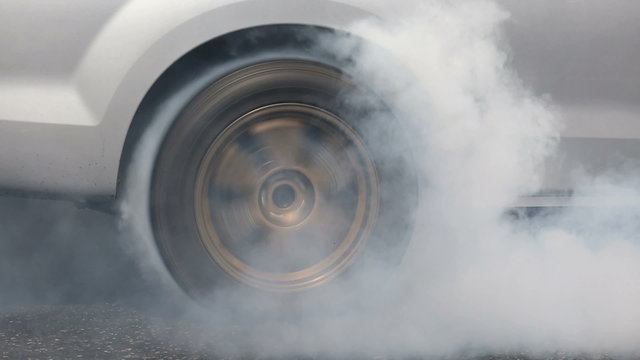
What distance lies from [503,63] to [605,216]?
737mm

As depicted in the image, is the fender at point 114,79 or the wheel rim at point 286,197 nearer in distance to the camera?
the fender at point 114,79

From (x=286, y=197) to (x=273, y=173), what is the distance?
9cm

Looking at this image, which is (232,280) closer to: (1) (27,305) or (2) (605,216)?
(1) (27,305)

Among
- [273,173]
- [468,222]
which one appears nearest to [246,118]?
[273,173]

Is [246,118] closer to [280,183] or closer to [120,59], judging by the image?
[280,183]

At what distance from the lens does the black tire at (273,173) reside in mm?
3061

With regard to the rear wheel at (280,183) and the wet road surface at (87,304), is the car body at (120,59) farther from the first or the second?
the wet road surface at (87,304)

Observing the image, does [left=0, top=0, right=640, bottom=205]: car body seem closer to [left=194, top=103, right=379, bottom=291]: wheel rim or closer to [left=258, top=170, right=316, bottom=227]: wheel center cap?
[left=194, top=103, right=379, bottom=291]: wheel rim

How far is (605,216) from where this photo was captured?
3.41 metres

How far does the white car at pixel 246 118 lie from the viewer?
2936 mm

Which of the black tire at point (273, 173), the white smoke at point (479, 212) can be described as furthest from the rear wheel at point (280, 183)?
Result: the white smoke at point (479, 212)

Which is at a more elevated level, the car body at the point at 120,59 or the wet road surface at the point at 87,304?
the car body at the point at 120,59

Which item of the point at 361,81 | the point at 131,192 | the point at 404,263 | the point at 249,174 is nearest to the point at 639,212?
the point at 404,263

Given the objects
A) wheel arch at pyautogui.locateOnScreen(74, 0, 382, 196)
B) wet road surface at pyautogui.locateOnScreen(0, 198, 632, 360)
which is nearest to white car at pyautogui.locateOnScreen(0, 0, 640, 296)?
wheel arch at pyautogui.locateOnScreen(74, 0, 382, 196)
